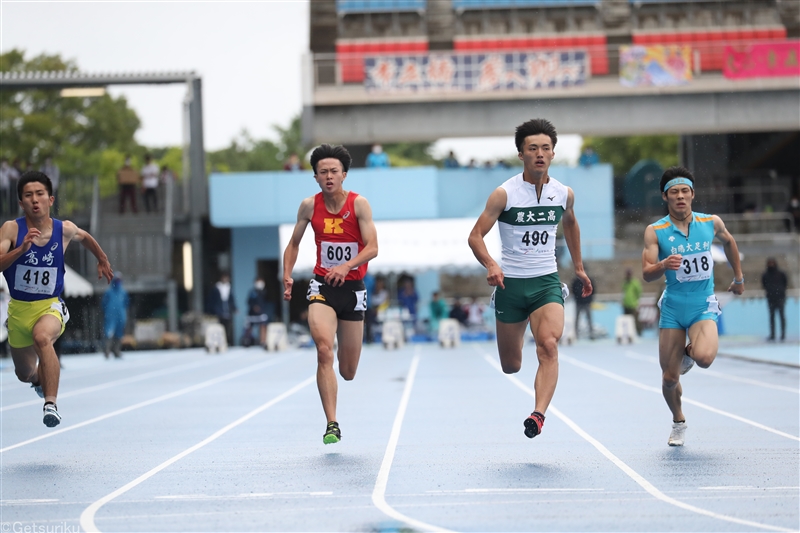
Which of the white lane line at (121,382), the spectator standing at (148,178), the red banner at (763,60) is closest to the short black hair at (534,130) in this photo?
the white lane line at (121,382)

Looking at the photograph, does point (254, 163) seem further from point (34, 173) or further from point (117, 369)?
point (34, 173)

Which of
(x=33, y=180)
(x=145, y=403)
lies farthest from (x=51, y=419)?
(x=145, y=403)

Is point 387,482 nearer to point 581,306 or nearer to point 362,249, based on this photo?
point 362,249

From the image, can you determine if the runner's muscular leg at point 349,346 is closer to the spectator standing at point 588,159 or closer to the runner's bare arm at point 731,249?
the runner's bare arm at point 731,249

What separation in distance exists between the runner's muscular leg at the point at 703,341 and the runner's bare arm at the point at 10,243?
4768mm

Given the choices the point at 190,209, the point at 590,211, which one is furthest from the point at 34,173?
the point at 590,211

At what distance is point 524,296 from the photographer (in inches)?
318

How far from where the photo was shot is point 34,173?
8.70m

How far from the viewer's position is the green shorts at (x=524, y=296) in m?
8.06

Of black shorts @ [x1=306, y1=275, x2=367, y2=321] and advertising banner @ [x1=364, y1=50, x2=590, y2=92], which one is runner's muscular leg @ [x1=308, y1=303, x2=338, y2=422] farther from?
advertising banner @ [x1=364, y1=50, x2=590, y2=92]

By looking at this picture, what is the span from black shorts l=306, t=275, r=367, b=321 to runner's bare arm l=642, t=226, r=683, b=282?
6.80 ft

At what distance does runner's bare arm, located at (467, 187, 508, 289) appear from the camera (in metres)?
7.56

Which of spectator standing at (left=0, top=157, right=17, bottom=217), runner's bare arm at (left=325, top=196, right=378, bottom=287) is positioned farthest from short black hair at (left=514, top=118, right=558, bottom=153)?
spectator standing at (left=0, top=157, right=17, bottom=217)

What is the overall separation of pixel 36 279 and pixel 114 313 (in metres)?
16.0
